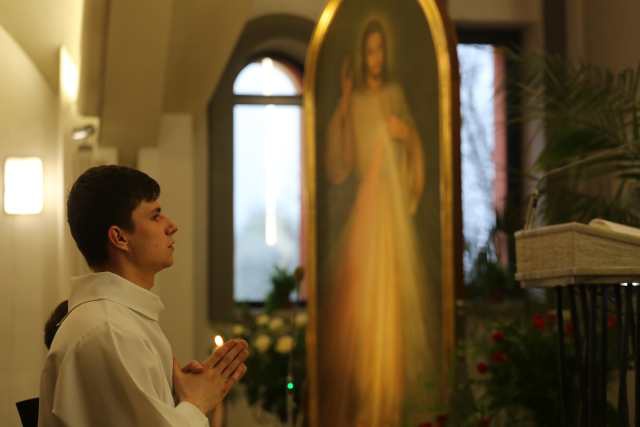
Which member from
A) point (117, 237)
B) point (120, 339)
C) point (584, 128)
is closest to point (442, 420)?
point (584, 128)

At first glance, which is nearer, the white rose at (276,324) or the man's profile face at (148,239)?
the man's profile face at (148,239)

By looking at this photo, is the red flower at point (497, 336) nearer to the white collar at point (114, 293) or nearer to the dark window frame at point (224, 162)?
the dark window frame at point (224, 162)

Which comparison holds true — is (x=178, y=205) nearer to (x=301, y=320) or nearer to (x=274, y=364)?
(x=301, y=320)

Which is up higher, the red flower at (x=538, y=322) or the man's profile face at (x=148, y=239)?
the man's profile face at (x=148, y=239)

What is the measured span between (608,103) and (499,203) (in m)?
4.26

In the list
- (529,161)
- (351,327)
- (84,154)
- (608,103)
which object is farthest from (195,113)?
(608,103)

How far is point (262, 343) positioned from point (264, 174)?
2.33m

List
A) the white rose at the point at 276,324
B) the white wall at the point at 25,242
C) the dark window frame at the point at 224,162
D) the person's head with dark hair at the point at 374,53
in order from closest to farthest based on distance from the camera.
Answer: the person's head with dark hair at the point at 374,53 < the white wall at the point at 25,242 < the white rose at the point at 276,324 < the dark window frame at the point at 224,162

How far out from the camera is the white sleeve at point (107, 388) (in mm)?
2738

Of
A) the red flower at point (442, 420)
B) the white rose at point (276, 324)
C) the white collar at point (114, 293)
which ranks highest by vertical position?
the white collar at point (114, 293)

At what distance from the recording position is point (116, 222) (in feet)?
9.74

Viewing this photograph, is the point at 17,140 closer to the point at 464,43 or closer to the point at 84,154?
the point at 84,154

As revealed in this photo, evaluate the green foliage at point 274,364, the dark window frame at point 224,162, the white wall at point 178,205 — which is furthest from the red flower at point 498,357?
the dark window frame at point 224,162

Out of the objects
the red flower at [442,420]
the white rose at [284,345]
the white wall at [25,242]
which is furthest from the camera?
the white rose at [284,345]
